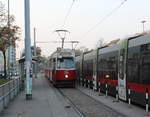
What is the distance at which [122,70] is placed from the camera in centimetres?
1823

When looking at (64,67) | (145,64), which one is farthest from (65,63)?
(145,64)

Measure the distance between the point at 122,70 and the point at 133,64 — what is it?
1842 millimetres

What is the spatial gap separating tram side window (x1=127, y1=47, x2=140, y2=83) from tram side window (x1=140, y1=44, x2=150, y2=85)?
573 mm

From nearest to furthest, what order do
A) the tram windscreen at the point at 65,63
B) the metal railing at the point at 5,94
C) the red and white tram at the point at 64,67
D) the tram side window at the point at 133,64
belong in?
the metal railing at the point at 5,94, the tram side window at the point at 133,64, the red and white tram at the point at 64,67, the tram windscreen at the point at 65,63

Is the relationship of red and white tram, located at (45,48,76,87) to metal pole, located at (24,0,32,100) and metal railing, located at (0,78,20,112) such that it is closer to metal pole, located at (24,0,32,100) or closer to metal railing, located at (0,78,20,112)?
metal pole, located at (24,0,32,100)

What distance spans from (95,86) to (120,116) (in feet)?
46.0

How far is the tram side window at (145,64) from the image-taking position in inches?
569

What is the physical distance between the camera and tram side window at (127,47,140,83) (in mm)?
15843

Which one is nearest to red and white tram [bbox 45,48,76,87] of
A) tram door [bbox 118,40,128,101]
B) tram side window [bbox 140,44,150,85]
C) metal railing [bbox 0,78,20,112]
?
metal railing [bbox 0,78,20,112]

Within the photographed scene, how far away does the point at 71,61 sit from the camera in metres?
32.2

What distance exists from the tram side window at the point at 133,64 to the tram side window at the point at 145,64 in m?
0.57

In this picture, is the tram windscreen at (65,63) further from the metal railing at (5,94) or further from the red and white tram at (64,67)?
the metal railing at (5,94)

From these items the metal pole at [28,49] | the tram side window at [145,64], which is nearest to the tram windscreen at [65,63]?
the metal pole at [28,49]

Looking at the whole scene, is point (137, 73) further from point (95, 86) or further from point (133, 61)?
point (95, 86)
